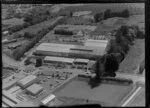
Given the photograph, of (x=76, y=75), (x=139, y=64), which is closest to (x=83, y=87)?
(x=76, y=75)

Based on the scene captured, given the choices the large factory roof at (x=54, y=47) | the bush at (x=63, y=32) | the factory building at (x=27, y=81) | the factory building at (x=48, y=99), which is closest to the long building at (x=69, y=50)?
the large factory roof at (x=54, y=47)

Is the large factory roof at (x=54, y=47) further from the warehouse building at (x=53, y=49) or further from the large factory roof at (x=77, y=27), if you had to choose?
the large factory roof at (x=77, y=27)

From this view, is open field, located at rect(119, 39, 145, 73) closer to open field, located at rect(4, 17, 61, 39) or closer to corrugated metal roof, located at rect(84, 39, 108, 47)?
corrugated metal roof, located at rect(84, 39, 108, 47)

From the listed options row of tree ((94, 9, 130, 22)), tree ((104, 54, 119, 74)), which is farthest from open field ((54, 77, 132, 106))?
row of tree ((94, 9, 130, 22))

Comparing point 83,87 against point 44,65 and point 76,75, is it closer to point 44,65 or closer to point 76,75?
point 76,75

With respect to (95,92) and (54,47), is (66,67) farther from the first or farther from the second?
(95,92)

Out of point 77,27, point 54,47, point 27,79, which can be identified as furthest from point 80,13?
Result: point 27,79

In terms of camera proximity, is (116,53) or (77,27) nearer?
(116,53)
